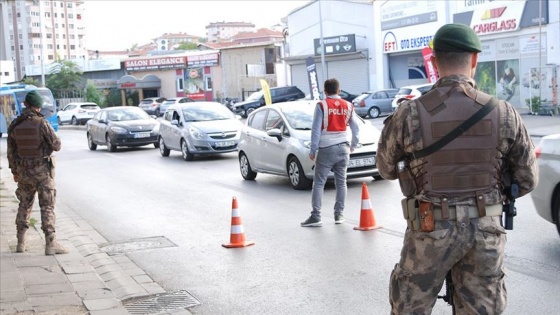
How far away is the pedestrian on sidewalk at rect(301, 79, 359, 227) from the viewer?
32.8ft

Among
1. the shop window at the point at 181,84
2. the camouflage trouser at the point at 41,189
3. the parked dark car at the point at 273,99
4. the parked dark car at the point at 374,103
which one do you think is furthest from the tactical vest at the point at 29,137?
the shop window at the point at 181,84

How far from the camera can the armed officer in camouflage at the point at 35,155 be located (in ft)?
29.2

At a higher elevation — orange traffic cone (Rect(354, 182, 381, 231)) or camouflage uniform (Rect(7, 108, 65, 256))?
camouflage uniform (Rect(7, 108, 65, 256))

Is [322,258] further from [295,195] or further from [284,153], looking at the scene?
[284,153]

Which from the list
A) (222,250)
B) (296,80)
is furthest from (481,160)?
(296,80)

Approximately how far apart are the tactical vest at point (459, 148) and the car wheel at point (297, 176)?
397 inches

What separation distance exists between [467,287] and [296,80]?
52.0 metres

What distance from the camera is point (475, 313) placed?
12.1 ft

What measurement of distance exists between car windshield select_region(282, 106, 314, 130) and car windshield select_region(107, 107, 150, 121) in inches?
521

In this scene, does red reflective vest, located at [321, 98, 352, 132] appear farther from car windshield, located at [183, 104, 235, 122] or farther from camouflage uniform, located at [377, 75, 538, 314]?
car windshield, located at [183, 104, 235, 122]

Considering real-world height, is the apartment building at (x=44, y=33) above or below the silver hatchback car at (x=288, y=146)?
above

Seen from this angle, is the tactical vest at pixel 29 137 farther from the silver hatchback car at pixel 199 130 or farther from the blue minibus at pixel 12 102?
the blue minibus at pixel 12 102

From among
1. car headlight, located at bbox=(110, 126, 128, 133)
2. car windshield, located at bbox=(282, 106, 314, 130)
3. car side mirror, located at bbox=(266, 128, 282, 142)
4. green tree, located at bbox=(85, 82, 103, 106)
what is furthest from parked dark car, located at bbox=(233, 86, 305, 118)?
car side mirror, located at bbox=(266, 128, 282, 142)

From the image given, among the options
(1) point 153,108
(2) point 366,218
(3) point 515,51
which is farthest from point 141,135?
(1) point 153,108
